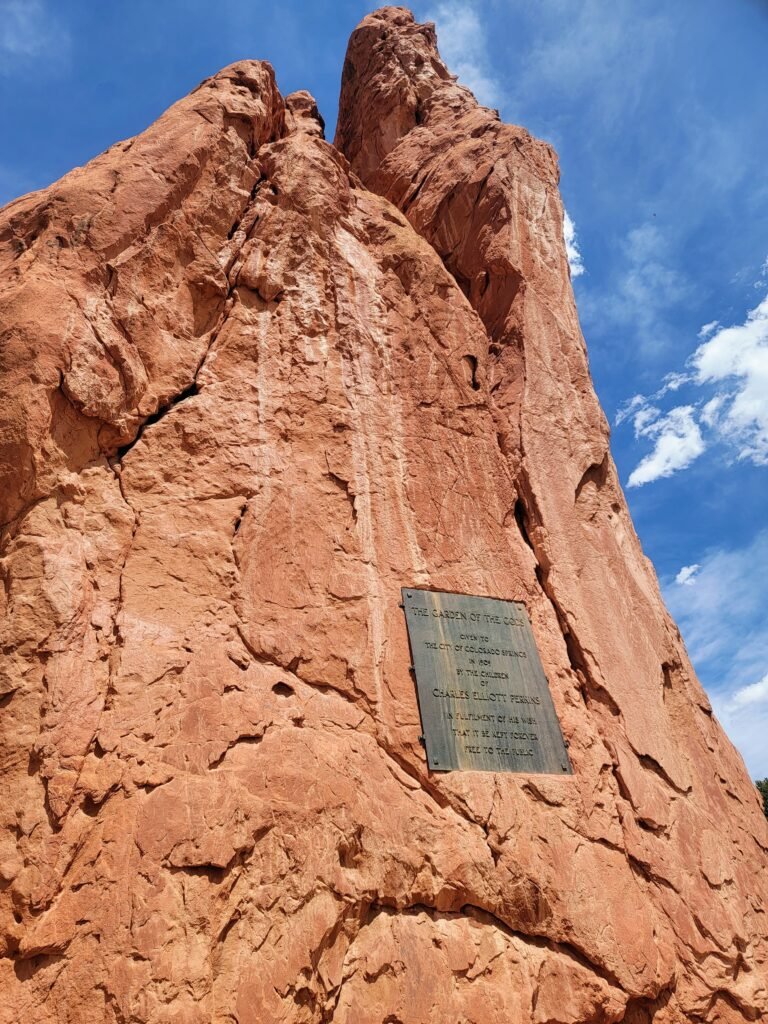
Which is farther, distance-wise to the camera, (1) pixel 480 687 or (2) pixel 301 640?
(1) pixel 480 687

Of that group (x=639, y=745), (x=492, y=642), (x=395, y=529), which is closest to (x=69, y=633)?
(x=395, y=529)

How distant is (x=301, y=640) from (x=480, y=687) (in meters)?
Answer: 1.49

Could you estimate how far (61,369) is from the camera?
5227 mm

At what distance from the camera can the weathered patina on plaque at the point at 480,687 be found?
5121 millimetres

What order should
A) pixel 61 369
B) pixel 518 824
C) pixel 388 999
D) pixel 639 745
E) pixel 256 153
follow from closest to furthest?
pixel 388 999
pixel 518 824
pixel 61 369
pixel 639 745
pixel 256 153

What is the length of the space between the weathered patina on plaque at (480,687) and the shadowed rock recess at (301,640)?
0.14m

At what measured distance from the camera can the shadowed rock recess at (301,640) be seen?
384 centimetres

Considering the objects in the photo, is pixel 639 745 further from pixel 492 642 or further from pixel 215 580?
pixel 215 580

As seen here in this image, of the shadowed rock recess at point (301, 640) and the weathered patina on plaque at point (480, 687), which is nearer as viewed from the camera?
the shadowed rock recess at point (301, 640)

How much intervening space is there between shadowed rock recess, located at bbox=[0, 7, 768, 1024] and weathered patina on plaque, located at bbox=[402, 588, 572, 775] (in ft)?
0.47

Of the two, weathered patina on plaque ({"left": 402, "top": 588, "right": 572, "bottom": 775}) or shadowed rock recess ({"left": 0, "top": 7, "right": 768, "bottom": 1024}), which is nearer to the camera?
shadowed rock recess ({"left": 0, "top": 7, "right": 768, "bottom": 1024})

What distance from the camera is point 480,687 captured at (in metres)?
5.47

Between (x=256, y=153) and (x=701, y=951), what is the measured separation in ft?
29.6

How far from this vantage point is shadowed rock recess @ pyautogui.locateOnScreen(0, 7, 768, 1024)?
384 cm
